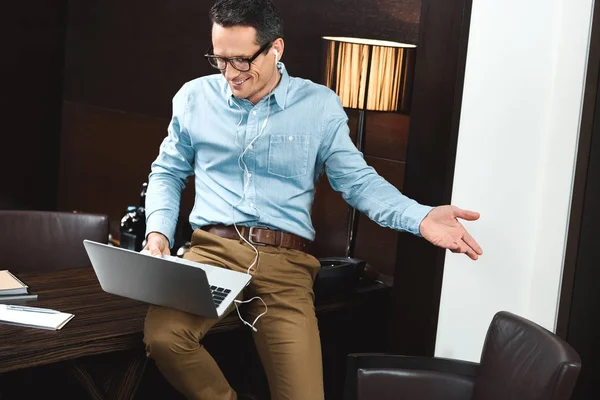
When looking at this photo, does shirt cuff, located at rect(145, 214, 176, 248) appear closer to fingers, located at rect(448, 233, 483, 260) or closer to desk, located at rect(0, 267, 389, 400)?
desk, located at rect(0, 267, 389, 400)

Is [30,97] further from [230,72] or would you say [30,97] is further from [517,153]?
[517,153]

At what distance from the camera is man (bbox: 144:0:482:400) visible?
269cm

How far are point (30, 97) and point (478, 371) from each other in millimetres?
3830

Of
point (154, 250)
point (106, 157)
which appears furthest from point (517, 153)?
point (106, 157)

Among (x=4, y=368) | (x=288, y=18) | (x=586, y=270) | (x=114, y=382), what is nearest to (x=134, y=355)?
(x=114, y=382)

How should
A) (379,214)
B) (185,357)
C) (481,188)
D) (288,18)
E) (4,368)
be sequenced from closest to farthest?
(4,368), (185,357), (379,214), (481,188), (288,18)

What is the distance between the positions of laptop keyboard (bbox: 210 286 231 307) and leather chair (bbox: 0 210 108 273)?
1.10 metres

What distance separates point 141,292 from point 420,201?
105 centimetres

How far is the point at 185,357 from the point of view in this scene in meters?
2.54

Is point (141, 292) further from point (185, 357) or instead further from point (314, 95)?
point (314, 95)

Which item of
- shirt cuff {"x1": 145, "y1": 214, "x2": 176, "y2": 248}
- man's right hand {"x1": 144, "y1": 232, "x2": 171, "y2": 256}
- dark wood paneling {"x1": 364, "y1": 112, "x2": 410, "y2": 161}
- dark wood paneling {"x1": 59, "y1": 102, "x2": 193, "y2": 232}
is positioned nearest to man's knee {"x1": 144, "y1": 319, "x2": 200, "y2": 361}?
man's right hand {"x1": 144, "y1": 232, "x2": 171, "y2": 256}

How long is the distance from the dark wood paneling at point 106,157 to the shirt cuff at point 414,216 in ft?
7.46

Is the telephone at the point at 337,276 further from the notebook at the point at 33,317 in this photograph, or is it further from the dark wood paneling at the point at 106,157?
the dark wood paneling at the point at 106,157

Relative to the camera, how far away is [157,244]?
273cm
